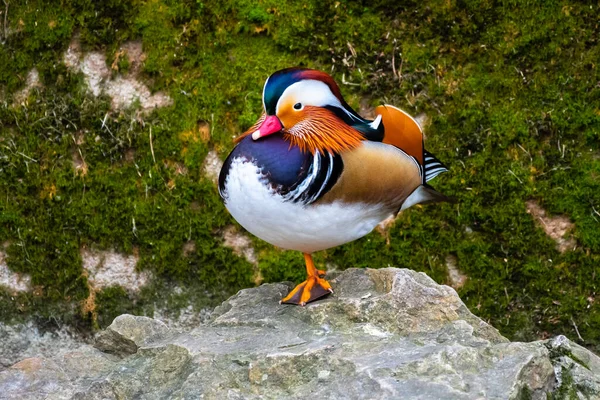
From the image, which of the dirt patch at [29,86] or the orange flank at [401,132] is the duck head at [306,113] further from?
the dirt patch at [29,86]

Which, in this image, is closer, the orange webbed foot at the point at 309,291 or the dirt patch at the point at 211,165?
the orange webbed foot at the point at 309,291

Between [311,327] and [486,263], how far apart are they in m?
1.53

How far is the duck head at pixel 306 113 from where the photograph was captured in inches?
107

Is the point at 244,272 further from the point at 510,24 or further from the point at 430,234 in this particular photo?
the point at 510,24

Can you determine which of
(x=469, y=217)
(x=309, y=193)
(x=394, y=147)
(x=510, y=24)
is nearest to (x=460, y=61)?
(x=510, y=24)

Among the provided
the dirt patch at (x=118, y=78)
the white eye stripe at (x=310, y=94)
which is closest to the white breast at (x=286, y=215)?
the white eye stripe at (x=310, y=94)

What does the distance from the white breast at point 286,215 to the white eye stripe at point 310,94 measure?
27 centimetres

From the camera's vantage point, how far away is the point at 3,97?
4355mm

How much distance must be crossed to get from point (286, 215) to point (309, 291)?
418mm

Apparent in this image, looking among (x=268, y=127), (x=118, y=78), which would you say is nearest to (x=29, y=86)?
(x=118, y=78)

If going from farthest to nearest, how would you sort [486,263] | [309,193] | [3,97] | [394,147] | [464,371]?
[3,97] < [486,263] < [394,147] < [309,193] < [464,371]

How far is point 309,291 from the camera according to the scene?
10.1 feet

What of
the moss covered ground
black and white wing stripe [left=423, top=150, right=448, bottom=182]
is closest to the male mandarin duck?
A: black and white wing stripe [left=423, top=150, right=448, bottom=182]

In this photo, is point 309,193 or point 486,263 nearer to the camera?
point 309,193
